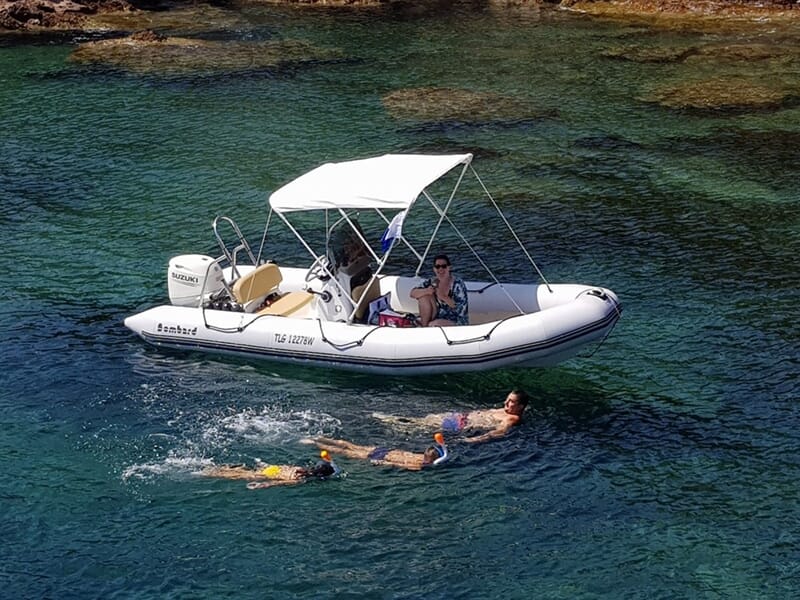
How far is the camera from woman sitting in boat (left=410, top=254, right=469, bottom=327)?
59.1 feet

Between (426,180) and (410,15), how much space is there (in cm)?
2637

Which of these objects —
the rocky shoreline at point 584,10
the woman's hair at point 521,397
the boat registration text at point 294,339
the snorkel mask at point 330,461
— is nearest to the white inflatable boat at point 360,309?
the boat registration text at point 294,339

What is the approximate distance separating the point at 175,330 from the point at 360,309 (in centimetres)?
292

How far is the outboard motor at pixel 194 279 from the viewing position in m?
19.2

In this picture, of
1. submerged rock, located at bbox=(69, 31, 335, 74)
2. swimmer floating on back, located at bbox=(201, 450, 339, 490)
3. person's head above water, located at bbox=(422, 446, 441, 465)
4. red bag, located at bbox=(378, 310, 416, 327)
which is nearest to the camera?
swimmer floating on back, located at bbox=(201, 450, 339, 490)

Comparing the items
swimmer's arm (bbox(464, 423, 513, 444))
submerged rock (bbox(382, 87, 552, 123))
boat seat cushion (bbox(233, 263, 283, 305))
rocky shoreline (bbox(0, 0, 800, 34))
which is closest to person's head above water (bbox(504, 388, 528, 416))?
swimmer's arm (bbox(464, 423, 513, 444))

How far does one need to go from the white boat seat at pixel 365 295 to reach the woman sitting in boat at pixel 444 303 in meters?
0.90

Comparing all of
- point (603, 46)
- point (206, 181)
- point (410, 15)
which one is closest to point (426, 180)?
point (206, 181)

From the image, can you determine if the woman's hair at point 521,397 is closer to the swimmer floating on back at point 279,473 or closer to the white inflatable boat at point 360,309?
the white inflatable boat at point 360,309

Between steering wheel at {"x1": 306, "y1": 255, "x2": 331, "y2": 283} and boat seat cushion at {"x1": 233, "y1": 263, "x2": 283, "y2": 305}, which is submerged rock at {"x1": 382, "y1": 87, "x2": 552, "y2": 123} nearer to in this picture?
boat seat cushion at {"x1": 233, "y1": 263, "x2": 283, "y2": 305}

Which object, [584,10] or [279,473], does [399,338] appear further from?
[584,10]

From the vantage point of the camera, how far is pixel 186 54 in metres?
37.6

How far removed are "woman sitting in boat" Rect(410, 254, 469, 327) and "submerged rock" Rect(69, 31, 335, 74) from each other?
19937 millimetres

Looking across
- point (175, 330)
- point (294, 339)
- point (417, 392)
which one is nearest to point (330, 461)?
point (417, 392)
